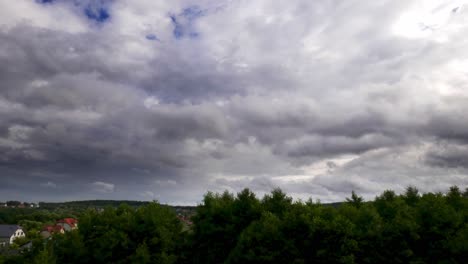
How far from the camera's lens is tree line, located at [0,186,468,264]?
38156 millimetres

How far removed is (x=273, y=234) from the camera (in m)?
38.9

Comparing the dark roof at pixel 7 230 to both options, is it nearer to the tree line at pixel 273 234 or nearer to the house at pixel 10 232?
the house at pixel 10 232

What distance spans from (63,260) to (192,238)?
16566 mm

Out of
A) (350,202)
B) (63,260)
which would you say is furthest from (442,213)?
(63,260)

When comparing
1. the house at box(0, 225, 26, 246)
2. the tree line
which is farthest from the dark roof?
the tree line

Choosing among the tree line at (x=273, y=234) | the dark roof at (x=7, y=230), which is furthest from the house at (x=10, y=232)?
the tree line at (x=273, y=234)

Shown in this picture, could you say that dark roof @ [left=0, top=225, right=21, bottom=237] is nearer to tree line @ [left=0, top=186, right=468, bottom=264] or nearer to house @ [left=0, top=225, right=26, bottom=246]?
house @ [left=0, top=225, right=26, bottom=246]

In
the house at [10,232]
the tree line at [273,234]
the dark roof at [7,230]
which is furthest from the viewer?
the dark roof at [7,230]

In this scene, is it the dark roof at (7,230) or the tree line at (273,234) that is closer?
the tree line at (273,234)

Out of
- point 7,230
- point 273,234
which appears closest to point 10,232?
point 7,230

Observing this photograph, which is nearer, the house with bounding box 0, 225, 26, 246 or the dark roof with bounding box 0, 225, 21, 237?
the house with bounding box 0, 225, 26, 246

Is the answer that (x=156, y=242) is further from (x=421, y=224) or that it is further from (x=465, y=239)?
(x=465, y=239)

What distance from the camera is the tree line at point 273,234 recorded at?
125 feet

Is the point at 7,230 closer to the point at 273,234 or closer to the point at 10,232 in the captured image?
the point at 10,232
